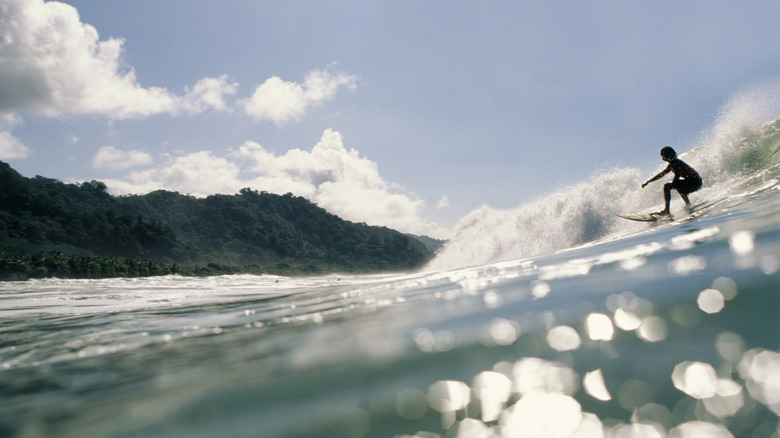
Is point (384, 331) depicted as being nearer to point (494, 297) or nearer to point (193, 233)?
point (494, 297)

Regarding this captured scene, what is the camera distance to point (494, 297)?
3.86 m

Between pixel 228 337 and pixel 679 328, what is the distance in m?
3.24

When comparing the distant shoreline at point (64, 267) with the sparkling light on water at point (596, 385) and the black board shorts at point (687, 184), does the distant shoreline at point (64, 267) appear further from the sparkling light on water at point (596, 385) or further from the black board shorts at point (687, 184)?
the black board shorts at point (687, 184)

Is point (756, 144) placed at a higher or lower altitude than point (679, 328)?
higher

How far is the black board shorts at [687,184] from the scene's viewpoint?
11508 mm

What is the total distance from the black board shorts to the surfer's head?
0.65 metres

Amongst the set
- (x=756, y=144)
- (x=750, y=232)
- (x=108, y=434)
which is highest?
(x=756, y=144)

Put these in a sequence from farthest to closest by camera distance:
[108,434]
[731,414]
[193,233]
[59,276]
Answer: [193,233] → [59,276] → [108,434] → [731,414]

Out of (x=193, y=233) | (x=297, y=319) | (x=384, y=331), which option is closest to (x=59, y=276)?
(x=297, y=319)

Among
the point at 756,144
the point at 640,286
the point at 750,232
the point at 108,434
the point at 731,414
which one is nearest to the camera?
the point at 731,414

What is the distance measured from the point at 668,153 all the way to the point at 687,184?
3.16ft

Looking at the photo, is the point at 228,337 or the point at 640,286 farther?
the point at 228,337

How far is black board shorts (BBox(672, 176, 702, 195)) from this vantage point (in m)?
11.5

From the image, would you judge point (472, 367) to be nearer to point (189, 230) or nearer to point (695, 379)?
point (695, 379)
